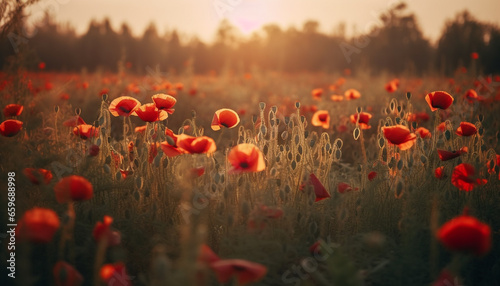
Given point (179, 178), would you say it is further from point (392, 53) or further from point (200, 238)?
point (392, 53)

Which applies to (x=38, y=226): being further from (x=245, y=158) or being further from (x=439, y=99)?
(x=439, y=99)

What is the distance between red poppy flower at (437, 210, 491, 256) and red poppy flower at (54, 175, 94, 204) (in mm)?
1184

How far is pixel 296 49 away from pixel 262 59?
2171 mm

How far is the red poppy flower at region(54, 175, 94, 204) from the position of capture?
4.78ft

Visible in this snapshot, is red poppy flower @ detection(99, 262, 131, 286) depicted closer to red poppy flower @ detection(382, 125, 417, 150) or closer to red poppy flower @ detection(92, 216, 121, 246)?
red poppy flower @ detection(92, 216, 121, 246)

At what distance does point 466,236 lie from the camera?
1.08 m

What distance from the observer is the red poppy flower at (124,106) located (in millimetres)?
2229

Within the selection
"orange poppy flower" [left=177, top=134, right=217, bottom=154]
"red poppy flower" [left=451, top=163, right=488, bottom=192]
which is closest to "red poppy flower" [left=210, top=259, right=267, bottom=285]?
"orange poppy flower" [left=177, top=134, right=217, bottom=154]

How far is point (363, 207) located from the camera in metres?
2.14

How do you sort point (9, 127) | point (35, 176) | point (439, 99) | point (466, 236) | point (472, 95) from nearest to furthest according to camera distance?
1. point (466, 236)
2. point (35, 176)
3. point (9, 127)
4. point (439, 99)
5. point (472, 95)

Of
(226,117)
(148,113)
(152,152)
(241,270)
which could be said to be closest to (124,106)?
(148,113)

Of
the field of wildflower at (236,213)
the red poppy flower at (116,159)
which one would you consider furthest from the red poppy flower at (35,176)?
the red poppy flower at (116,159)

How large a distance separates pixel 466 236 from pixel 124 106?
1.78 metres

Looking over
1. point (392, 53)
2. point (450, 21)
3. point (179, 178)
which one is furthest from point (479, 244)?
point (392, 53)
